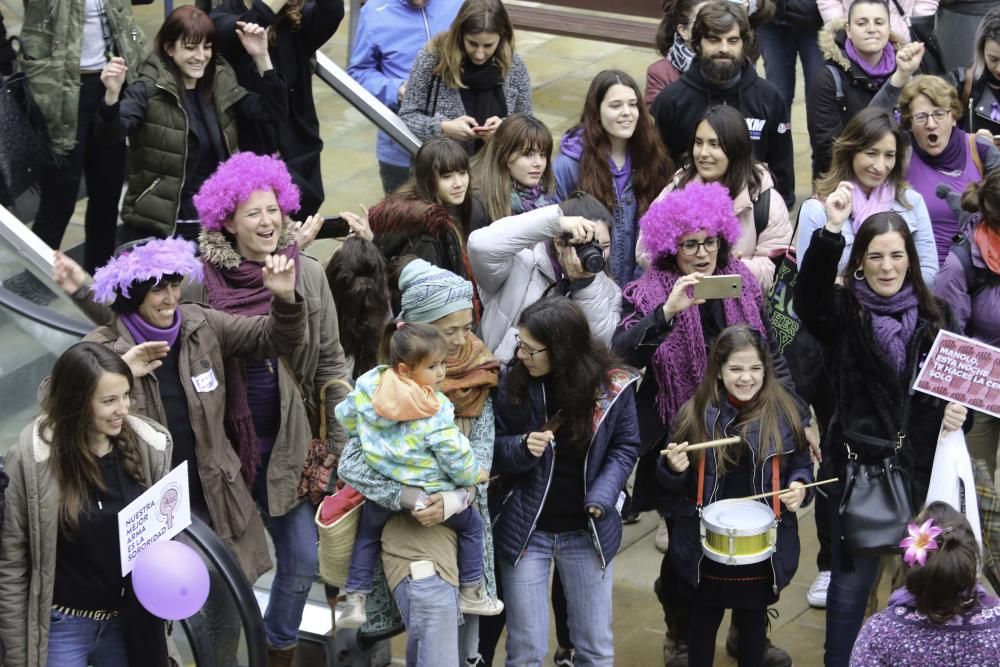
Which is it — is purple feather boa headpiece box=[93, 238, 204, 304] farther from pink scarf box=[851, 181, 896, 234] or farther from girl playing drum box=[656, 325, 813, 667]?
pink scarf box=[851, 181, 896, 234]

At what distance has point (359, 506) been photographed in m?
5.53

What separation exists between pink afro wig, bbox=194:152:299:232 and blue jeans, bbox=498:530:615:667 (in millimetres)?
1554

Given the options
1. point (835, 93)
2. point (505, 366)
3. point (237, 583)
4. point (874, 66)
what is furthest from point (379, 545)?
point (874, 66)

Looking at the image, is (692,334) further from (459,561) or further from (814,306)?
(459,561)

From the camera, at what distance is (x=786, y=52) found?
10203 millimetres

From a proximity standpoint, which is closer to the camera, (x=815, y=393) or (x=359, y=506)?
(x=359, y=506)

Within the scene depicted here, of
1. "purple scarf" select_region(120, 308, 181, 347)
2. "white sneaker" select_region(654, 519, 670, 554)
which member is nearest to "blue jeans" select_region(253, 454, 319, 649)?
"purple scarf" select_region(120, 308, 181, 347)

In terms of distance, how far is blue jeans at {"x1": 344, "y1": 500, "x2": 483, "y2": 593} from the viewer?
5.49 meters

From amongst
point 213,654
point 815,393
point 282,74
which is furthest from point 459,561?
point 282,74

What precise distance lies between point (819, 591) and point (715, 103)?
228 cm

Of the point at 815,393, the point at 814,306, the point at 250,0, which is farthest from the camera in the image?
the point at 250,0

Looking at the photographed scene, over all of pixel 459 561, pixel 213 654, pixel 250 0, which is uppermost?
pixel 250 0

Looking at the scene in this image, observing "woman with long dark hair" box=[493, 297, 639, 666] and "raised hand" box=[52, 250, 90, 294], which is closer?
"woman with long dark hair" box=[493, 297, 639, 666]

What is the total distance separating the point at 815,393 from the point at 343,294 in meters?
2.02
